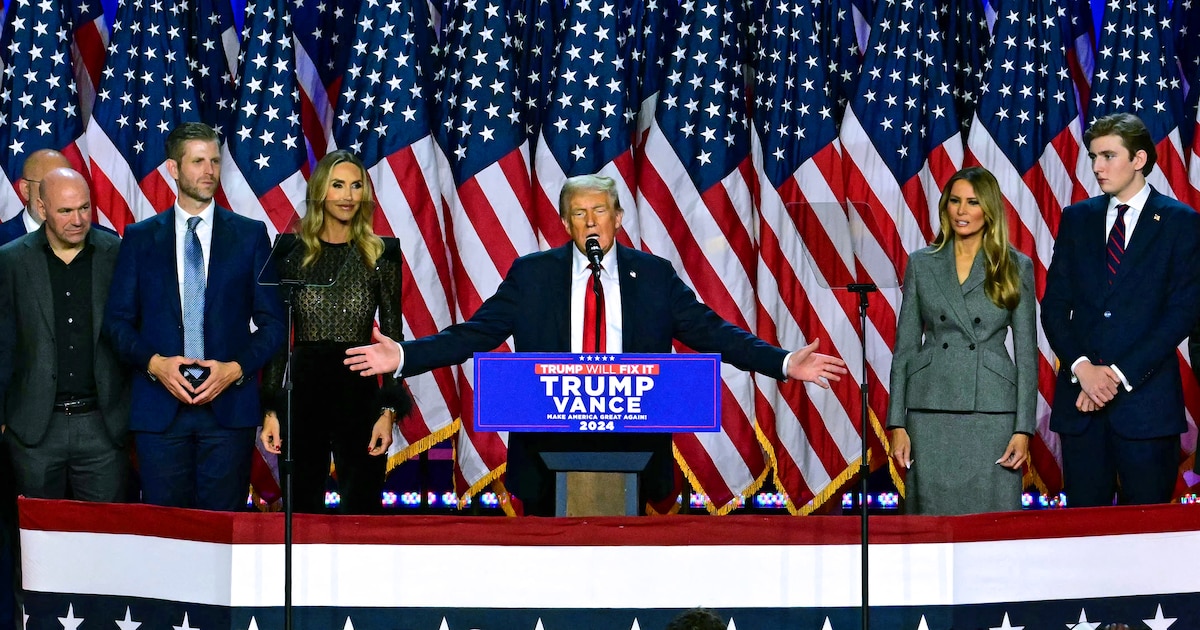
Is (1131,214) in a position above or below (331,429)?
above

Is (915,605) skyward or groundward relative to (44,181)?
groundward

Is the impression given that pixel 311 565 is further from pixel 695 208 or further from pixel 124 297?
pixel 695 208

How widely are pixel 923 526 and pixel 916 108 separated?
297 cm

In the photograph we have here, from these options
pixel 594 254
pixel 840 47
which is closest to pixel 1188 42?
pixel 840 47

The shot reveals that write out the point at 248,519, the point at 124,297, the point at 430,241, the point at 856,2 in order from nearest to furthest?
the point at 248,519
the point at 124,297
the point at 430,241
the point at 856,2

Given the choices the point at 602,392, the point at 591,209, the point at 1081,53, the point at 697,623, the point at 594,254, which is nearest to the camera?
the point at 697,623

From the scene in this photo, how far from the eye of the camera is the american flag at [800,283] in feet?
19.2

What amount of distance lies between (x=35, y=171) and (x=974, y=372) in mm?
3359

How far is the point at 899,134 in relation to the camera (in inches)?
233

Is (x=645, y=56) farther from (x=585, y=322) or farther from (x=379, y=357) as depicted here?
(x=379, y=357)

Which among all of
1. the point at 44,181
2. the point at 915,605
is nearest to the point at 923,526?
the point at 915,605

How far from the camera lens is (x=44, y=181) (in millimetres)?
4402

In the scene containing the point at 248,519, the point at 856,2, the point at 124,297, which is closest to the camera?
Result: the point at 248,519

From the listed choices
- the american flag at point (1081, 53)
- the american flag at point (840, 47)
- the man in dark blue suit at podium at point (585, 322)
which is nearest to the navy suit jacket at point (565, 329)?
the man in dark blue suit at podium at point (585, 322)
